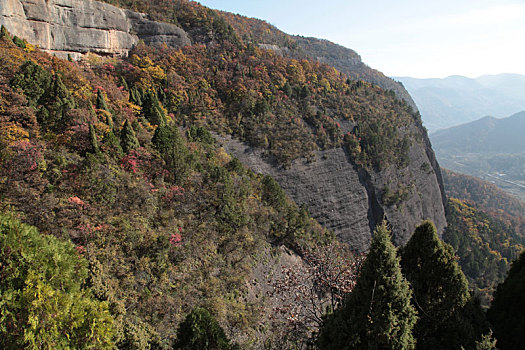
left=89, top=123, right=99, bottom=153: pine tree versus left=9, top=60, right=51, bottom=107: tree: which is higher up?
left=9, top=60, right=51, bottom=107: tree

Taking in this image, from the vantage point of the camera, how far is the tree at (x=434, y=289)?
7.43 meters

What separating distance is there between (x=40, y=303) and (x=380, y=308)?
30.7 feet

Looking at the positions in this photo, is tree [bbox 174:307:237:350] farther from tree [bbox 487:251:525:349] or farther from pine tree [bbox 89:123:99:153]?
pine tree [bbox 89:123:99:153]

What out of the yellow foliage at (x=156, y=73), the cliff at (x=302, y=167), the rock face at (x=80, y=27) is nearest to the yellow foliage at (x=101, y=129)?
the rock face at (x=80, y=27)

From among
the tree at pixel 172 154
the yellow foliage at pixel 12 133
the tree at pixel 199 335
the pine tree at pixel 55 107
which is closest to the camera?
the tree at pixel 199 335

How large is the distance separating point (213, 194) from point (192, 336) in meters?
11.0

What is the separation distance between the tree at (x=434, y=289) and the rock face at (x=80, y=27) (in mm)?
37244

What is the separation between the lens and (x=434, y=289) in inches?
313

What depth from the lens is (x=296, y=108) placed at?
4672 cm

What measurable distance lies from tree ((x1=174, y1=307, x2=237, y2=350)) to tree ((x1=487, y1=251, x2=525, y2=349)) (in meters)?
9.26

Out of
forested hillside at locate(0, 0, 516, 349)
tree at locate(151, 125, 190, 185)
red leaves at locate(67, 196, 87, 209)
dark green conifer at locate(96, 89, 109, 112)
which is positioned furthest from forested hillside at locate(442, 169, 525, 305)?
dark green conifer at locate(96, 89, 109, 112)

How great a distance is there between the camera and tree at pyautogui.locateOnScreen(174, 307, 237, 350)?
429 inches

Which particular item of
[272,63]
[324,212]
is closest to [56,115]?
[324,212]

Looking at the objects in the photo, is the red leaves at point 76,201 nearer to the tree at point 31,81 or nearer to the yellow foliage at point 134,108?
the tree at point 31,81
